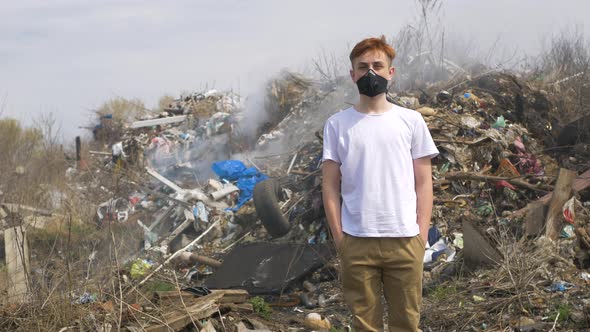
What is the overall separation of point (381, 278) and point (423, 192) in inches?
17.3

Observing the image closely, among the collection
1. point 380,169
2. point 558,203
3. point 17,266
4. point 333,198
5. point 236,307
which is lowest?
point 236,307

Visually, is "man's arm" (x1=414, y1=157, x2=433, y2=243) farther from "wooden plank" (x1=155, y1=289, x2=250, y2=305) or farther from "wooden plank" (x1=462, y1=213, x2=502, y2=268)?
"wooden plank" (x1=462, y1=213, x2=502, y2=268)

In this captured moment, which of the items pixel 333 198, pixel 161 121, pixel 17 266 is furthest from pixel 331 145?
pixel 161 121

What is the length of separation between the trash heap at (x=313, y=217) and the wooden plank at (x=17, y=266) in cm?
47

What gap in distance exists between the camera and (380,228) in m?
2.97

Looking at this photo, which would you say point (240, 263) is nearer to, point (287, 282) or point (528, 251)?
point (287, 282)

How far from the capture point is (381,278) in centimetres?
314

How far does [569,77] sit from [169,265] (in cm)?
803

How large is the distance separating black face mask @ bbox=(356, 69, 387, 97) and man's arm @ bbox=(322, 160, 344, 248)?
0.35m

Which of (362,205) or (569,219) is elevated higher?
(362,205)

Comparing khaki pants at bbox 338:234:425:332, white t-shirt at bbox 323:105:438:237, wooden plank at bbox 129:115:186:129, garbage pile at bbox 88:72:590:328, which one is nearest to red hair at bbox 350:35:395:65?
white t-shirt at bbox 323:105:438:237

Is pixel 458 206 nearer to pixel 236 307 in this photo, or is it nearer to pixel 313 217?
pixel 313 217

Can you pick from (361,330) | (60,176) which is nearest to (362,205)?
(361,330)

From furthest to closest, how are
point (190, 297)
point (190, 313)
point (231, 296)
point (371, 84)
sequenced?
point (231, 296) → point (190, 297) → point (190, 313) → point (371, 84)
